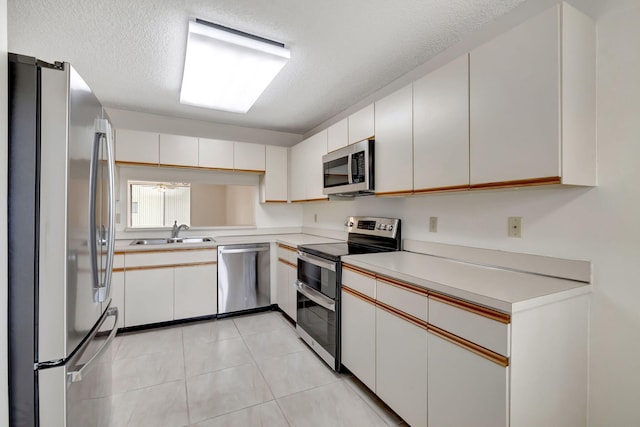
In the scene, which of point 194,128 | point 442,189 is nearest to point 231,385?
point 442,189

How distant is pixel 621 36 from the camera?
4.18ft

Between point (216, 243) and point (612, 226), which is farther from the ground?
point (612, 226)

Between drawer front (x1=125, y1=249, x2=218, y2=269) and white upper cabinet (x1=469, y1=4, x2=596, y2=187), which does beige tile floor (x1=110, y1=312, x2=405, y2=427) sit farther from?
white upper cabinet (x1=469, y1=4, x2=596, y2=187)

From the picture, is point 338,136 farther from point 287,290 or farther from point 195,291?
point 195,291

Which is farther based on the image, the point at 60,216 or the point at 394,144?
the point at 394,144

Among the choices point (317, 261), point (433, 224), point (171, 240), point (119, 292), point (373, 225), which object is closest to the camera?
point (433, 224)

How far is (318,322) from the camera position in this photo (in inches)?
96.7

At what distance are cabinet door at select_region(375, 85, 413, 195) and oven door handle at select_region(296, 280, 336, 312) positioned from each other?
3.08 ft

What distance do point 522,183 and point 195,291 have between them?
3.07 meters

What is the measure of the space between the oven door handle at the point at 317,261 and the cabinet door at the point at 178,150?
1.76m

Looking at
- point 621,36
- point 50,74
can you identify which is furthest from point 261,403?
point 621,36

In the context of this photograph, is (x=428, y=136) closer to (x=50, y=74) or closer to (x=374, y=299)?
(x=374, y=299)

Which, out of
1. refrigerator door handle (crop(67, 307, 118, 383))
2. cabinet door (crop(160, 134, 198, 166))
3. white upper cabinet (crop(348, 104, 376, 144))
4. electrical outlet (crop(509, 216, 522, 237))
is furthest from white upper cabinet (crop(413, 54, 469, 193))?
cabinet door (crop(160, 134, 198, 166))

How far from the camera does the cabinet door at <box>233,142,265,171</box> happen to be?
362 cm
